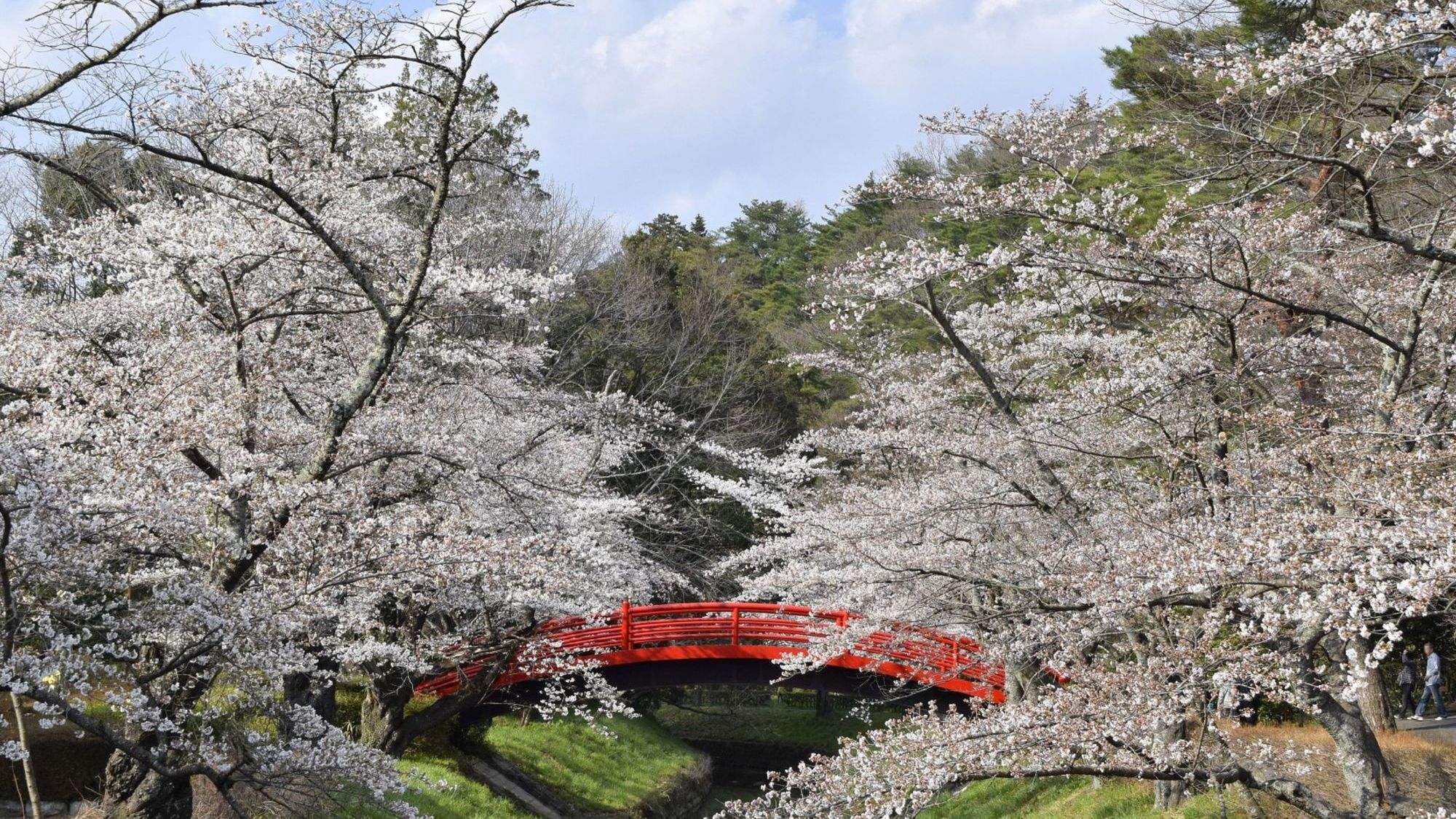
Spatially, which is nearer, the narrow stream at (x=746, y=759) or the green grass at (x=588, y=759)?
the green grass at (x=588, y=759)

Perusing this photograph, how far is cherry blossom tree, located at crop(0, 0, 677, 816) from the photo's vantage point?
18.9 ft

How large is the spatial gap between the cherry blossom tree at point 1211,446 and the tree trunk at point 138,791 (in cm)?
408

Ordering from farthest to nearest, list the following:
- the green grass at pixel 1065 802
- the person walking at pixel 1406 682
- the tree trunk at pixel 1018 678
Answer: the person walking at pixel 1406 682 < the tree trunk at pixel 1018 678 < the green grass at pixel 1065 802

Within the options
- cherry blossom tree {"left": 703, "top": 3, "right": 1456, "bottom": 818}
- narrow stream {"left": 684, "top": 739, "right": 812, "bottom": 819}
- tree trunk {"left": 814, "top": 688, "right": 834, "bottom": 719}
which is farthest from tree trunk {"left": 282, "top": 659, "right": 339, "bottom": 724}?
tree trunk {"left": 814, "top": 688, "right": 834, "bottom": 719}

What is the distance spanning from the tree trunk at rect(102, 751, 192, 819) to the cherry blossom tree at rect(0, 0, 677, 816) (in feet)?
0.06

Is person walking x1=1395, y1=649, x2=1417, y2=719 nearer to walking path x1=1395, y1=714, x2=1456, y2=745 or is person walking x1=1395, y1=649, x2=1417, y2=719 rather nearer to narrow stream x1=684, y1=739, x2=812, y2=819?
walking path x1=1395, y1=714, x2=1456, y2=745

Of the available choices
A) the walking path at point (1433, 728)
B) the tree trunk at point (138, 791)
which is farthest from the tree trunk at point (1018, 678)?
the tree trunk at point (138, 791)

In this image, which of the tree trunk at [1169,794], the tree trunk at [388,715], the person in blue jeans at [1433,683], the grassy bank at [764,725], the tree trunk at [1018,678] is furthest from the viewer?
the grassy bank at [764,725]

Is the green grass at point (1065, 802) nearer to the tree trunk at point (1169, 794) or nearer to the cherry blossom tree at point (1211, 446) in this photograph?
the tree trunk at point (1169, 794)

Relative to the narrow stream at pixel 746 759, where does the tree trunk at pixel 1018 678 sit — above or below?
above

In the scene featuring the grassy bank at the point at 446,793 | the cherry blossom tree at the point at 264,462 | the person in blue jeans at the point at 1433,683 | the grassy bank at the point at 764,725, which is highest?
the cherry blossom tree at the point at 264,462

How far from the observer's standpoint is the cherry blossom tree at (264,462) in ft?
18.9

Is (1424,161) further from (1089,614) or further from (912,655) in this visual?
(912,655)

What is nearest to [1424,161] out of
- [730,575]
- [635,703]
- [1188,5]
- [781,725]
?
[1188,5]
